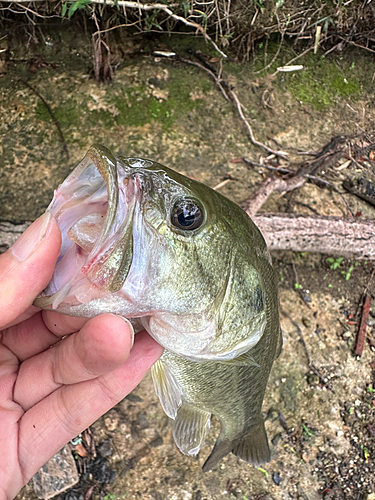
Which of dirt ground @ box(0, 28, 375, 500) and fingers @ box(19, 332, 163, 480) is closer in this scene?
fingers @ box(19, 332, 163, 480)

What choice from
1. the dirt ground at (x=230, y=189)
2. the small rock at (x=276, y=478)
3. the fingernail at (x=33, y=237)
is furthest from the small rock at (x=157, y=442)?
the fingernail at (x=33, y=237)

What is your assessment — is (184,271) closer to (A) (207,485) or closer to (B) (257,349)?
(B) (257,349)

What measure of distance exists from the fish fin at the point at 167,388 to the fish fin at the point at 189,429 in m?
0.21

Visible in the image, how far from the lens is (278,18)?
4.39 m

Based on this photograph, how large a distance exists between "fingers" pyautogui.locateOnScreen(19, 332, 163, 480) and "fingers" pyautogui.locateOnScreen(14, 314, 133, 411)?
0.06 meters

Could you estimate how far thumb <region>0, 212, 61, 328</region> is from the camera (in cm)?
123

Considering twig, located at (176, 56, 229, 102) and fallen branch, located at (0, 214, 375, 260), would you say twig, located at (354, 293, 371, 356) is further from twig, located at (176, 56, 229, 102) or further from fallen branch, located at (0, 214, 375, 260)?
twig, located at (176, 56, 229, 102)

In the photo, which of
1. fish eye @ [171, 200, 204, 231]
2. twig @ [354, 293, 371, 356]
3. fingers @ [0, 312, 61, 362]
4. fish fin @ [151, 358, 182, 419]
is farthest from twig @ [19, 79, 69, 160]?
twig @ [354, 293, 371, 356]

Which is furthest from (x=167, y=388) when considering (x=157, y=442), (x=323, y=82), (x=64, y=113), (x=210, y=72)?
(x=323, y=82)

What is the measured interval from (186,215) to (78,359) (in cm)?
68

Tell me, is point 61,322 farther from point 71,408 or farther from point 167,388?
point 167,388

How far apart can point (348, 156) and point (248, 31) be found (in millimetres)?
1863

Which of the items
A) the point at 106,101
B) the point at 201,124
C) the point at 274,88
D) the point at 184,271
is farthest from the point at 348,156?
the point at 184,271

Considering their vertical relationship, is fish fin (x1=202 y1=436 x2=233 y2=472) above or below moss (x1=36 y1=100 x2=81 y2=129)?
below
